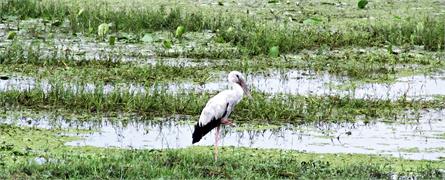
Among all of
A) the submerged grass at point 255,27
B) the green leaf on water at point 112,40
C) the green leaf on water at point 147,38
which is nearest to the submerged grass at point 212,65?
the submerged grass at point 255,27

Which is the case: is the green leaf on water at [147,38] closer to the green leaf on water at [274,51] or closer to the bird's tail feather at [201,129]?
the green leaf on water at [274,51]

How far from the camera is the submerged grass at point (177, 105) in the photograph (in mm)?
8516

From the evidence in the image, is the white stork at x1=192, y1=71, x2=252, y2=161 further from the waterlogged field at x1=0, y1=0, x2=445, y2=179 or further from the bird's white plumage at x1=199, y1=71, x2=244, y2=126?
the waterlogged field at x1=0, y1=0, x2=445, y2=179

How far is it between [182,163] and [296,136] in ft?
5.60

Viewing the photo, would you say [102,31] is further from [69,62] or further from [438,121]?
[438,121]

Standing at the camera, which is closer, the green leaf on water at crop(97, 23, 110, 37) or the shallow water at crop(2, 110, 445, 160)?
the shallow water at crop(2, 110, 445, 160)

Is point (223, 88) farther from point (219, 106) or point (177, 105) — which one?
point (219, 106)

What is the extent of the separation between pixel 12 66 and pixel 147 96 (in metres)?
2.33

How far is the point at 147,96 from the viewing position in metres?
8.67

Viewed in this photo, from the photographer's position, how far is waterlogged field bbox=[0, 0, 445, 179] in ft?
22.1

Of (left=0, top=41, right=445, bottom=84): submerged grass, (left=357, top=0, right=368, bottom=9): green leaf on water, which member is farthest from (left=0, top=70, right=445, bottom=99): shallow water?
(left=357, top=0, right=368, bottom=9): green leaf on water

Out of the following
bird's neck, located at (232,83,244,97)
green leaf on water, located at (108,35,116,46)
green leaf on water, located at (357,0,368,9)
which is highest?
green leaf on water, located at (357,0,368,9)

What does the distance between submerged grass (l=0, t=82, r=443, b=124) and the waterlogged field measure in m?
0.01

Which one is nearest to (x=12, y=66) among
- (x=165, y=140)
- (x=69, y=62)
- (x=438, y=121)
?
(x=69, y=62)
